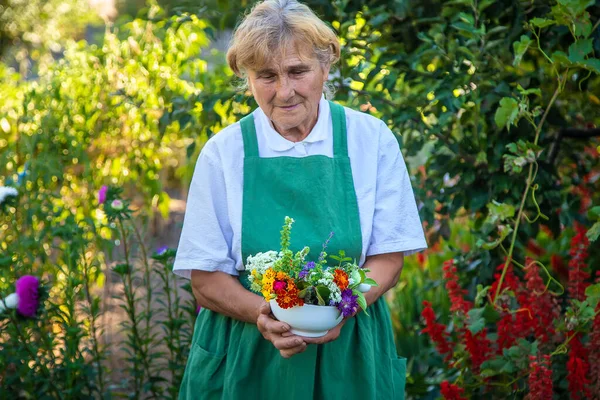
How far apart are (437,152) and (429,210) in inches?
12.7

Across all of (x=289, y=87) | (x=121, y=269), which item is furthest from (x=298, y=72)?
(x=121, y=269)

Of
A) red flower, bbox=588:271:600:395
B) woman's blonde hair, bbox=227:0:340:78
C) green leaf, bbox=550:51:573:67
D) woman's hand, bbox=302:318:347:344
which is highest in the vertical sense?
woman's blonde hair, bbox=227:0:340:78

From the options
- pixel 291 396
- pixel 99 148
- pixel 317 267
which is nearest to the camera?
pixel 317 267

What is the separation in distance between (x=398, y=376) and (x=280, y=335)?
44 cm

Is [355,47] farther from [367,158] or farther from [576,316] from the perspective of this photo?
[576,316]

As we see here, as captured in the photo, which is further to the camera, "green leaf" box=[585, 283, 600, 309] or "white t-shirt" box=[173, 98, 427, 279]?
"green leaf" box=[585, 283, 600, 309]

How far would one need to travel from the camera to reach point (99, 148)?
360cm

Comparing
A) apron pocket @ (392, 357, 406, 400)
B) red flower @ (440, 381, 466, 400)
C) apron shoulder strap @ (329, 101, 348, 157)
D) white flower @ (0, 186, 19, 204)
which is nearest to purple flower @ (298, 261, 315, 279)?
apron shoulder strap @ (329, 101, 348, 157)

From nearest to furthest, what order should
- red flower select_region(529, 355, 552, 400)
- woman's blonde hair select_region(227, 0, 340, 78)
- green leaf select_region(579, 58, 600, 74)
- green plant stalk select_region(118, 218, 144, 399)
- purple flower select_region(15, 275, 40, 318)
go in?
woman's blonde hair select_region(227, 0, 340, 78), red flower select_region(529, 355, 552, 400), green leaf select_region(579, 58, 600, 74), purple flower select_region(15, 275, 40, 318), green plant stalk select_region(118, 218, 144, 399)

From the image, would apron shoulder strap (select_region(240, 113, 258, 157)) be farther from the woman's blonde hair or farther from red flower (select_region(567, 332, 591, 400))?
red flower (select_region(567, 332, 591, 400))

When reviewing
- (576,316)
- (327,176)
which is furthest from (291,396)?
(576,316)

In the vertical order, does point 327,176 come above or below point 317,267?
above

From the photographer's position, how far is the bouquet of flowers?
1567mm

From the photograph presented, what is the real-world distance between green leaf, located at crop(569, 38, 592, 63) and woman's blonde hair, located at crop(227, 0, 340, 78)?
0.85 metres
